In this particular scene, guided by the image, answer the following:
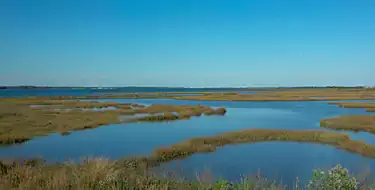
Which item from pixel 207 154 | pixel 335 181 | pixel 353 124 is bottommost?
pixel 207 154

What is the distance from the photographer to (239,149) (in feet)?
64.5

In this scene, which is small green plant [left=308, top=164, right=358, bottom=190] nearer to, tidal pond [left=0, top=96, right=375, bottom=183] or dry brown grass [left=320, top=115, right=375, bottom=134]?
tidal pond [left=0, top=96, right=375, bottom=183]

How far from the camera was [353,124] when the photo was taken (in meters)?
28.9

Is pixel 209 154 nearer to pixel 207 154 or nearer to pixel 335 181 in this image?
pixel 207 154

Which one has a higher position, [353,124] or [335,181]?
[335,181]

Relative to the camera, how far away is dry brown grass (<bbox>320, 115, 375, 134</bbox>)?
89.1ft

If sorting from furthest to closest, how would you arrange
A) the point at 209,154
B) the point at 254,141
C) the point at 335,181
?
the point at 254,141
the point at 209,154
the point at 335,181

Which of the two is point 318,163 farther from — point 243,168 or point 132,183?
point 132,183

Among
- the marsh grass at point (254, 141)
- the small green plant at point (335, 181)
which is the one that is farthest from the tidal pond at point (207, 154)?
the small green plant at point (335, 181)

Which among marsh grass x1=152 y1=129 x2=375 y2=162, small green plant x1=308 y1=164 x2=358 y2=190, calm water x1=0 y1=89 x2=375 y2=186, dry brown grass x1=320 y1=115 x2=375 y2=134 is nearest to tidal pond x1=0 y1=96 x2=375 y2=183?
calm water x1=0 y1=89 x2=375 y2=186

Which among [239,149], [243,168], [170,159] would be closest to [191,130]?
[239,149]

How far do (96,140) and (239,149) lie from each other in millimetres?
10404

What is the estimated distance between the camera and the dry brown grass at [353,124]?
89.1ft

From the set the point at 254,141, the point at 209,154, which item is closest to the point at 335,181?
the point at 209,154
